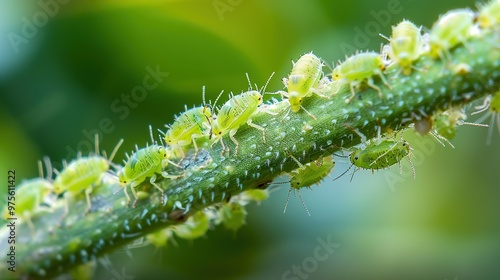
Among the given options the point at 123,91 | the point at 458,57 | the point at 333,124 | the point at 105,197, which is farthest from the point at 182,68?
the point at 458,57

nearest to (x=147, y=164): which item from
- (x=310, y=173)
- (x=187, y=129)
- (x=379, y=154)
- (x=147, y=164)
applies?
(x=147, y=164)

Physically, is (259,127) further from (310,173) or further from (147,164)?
(147,164)

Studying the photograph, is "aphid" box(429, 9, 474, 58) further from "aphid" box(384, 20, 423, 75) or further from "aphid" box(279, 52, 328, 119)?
"aphid" box(279, 52, 328, 119)

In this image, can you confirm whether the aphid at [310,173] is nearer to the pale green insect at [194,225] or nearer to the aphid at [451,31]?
the pale green insect at [194,225]

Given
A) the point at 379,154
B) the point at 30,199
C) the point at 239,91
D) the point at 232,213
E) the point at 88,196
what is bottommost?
the point at 379,154

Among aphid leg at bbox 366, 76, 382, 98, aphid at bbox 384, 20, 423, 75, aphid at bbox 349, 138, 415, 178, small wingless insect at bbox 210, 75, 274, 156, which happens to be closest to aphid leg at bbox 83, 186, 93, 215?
small wingless insect at bbox 210, 75, 274, 156

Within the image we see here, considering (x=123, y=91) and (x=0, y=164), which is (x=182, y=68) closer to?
(x=123, y=91)
